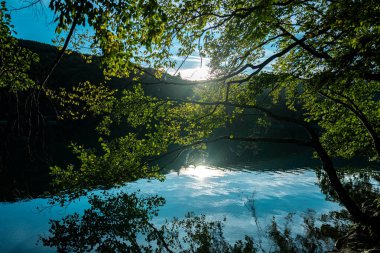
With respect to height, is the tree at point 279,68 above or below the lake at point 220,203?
above

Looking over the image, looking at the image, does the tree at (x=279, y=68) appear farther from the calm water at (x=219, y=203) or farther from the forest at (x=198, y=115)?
the calm water at (x=219, y=203)

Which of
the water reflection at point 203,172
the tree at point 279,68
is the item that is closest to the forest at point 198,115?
the tree at point 279,68

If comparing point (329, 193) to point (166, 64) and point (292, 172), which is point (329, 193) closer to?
point (292, 172)

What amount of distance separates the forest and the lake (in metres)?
0.27

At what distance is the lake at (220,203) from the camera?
1961 cm

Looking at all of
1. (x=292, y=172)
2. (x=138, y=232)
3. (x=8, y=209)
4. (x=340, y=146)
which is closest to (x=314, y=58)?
(x=340, y=146)

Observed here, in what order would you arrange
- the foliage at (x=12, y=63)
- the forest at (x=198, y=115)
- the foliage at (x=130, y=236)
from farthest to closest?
the foliage at (x=130, y=236)
the foliage at (x=12, y=63)
the forest at (x=198, y=115)

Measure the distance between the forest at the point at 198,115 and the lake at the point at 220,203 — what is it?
0.27 meters

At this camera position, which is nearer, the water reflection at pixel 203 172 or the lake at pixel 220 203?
the lake at pixel 220 203

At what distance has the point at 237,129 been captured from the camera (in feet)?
392

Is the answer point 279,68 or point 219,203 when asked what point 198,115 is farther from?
point 219,203

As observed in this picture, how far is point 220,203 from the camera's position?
90.1 ft

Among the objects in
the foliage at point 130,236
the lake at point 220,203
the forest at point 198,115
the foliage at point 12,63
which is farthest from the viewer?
the lake at point 220,203

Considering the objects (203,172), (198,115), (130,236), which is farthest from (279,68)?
(203,172)
